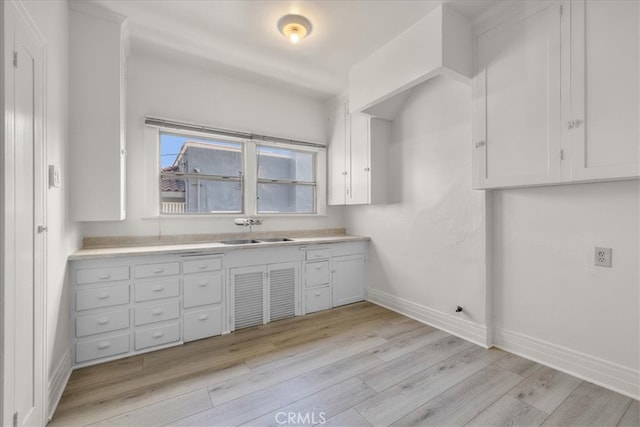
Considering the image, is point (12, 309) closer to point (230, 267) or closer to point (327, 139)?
point (230, 267)

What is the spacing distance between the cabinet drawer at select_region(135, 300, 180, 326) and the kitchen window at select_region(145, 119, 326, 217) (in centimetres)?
103

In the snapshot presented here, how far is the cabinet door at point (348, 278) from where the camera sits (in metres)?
3.55

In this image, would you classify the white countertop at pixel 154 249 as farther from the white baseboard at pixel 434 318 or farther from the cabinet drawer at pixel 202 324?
the white baseboard at pixel 434 318

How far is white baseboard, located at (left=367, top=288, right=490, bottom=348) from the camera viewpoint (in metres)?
2.53

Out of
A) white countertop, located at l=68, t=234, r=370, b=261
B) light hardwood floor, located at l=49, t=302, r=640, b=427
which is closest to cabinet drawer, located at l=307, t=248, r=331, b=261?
white countertop, located at l=68, t=234, r=370, b=261

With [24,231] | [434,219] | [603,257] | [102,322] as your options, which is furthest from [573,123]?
[102,322]

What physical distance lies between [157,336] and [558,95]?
3.65 m

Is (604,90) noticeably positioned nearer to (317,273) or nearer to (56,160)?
(317,273)

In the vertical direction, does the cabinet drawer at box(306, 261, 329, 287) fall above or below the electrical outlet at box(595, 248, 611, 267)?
below

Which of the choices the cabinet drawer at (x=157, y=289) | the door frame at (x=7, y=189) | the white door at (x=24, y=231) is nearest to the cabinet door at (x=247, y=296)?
the cabinet drawer at (x=157, y=289)

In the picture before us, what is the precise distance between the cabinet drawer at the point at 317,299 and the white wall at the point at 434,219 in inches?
27.4

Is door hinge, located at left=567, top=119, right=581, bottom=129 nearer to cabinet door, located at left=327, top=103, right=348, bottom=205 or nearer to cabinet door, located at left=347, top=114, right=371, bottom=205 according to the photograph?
cabinet door, located at left=347, top=114, right=371, bottom=205
